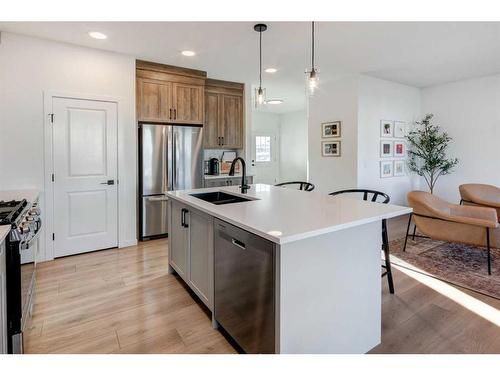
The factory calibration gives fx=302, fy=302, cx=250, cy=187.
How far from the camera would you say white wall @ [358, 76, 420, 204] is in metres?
5.16

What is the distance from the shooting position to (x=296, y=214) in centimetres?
186

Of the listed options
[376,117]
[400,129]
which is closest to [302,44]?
[376,117]

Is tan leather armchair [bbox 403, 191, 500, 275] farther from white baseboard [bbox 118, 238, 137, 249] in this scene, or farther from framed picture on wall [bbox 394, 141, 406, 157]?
white baseboard [bbox 118, 238, 137, 249]

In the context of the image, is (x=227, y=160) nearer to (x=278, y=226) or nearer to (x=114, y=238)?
(x=114, y=238)

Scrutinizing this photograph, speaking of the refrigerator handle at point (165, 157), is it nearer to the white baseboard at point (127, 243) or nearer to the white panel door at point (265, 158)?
the white baseboard at point (127, 243)

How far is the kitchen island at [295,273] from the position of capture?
4.95 feet

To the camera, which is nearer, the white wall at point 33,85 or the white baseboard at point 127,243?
the white wall at point 33,85

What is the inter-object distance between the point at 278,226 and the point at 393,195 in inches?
200

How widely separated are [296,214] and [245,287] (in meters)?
0.53

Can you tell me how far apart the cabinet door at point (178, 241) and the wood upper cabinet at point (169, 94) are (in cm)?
191

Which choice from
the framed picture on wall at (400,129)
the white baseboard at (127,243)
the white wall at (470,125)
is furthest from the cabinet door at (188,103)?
the white wall at (470,125)

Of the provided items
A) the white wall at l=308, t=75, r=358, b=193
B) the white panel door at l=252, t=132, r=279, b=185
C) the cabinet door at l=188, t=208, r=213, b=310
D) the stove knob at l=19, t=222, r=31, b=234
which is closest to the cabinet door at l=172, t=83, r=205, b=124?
the white wall at l=308, t=75, r=358, b=193

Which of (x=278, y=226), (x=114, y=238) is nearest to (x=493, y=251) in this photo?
(x=278, y=226)

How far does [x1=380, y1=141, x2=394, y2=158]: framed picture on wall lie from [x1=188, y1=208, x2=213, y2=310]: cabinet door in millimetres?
4306
